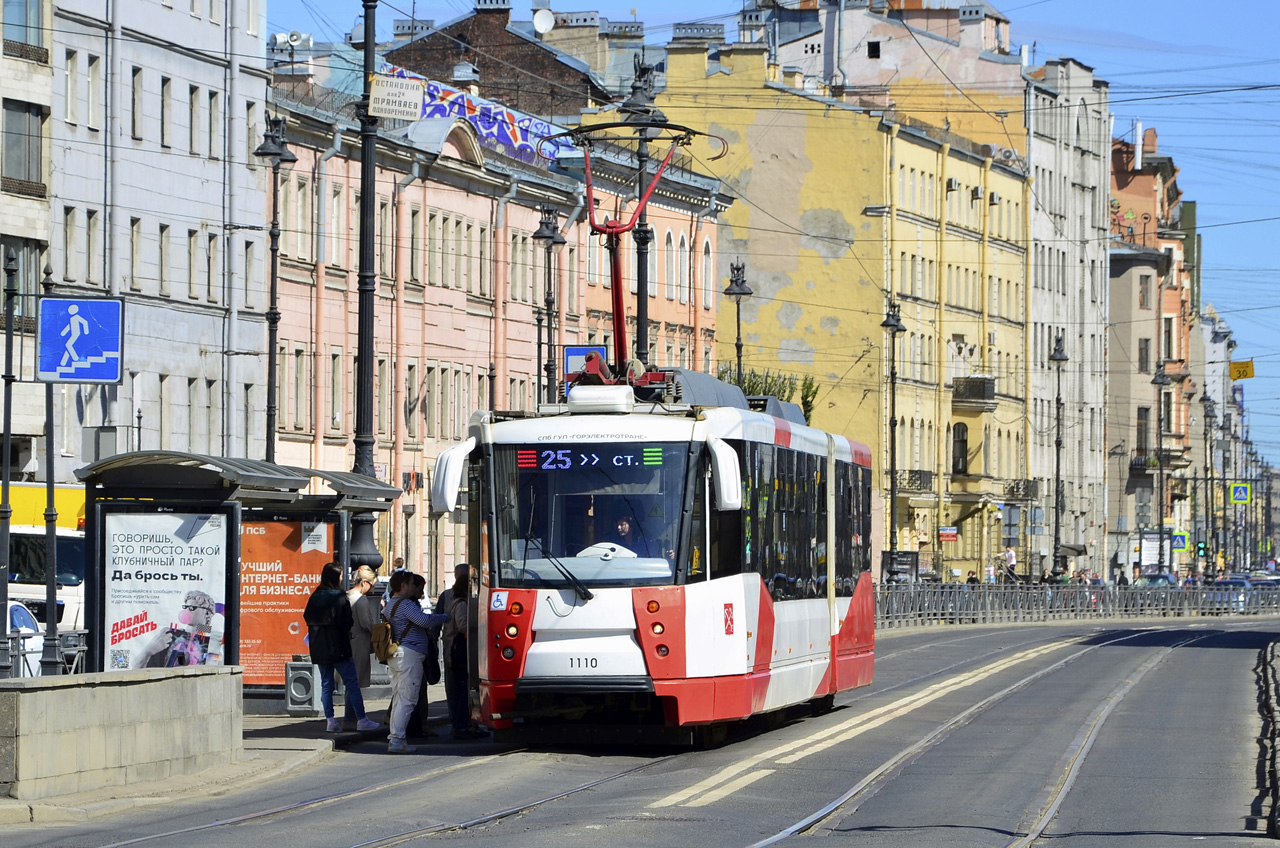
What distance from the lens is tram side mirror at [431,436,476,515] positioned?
71.2ft

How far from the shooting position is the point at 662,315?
78.3 metres

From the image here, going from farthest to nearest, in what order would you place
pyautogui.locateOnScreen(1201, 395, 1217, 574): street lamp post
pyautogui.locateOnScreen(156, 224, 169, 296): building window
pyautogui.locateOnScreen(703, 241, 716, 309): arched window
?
pyautogui.locateOnScreen(1201, 395, 1217, 574): street lamp post
pyautogui.locateOnScreen(703, 241, 716, 309): arched window
pyautogui.locateOnScreen(156, 224, 169, 296): building window

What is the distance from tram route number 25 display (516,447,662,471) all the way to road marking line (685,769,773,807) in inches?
117

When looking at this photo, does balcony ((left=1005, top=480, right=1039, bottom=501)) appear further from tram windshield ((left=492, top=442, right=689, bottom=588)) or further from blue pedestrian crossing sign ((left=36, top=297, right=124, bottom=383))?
tram windshield ((left=492, top=442, right=689, bottom=588))

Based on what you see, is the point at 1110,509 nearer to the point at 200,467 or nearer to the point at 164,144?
the point at 164,144

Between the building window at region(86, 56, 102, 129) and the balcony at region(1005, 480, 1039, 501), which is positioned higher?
the building window at region(86, 56, 102, 129)

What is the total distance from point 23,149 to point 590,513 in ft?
104

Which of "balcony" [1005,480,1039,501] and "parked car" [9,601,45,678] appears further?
"balcony" [1005,480,1039,501]

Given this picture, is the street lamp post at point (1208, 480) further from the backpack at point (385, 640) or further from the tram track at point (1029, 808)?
the backpack at point (385, 640)

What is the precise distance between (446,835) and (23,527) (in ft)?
94.4

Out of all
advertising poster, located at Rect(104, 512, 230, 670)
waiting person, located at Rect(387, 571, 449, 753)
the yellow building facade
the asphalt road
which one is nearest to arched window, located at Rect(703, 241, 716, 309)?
the yellow building facade

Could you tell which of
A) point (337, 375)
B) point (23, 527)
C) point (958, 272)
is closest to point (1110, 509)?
point (958, 272)

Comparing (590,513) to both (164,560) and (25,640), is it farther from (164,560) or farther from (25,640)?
(25,640)

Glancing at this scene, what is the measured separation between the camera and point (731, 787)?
18.8m
